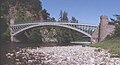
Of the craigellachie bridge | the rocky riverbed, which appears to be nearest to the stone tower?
the craigellachie bridge

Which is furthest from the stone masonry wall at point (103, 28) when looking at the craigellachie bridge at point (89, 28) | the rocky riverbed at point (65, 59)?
the rocky riverbed at point (65, 59)

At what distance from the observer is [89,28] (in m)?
98.9

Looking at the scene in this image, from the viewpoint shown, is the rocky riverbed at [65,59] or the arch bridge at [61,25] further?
the arch bridge at [61,25]

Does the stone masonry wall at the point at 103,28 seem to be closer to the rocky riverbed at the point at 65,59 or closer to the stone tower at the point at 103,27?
the stone tower at the point at 103,27

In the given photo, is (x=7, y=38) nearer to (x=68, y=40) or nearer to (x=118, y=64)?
(x=68, y=40)

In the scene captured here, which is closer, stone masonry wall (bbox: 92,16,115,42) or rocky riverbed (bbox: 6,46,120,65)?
rocky riverbed (bbox: 6,46,120,65)

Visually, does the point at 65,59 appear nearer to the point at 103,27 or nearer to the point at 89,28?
the point at 103,27

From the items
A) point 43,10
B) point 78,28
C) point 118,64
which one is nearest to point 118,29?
point 78,28

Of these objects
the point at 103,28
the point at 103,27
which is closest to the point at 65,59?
the point at 103,28

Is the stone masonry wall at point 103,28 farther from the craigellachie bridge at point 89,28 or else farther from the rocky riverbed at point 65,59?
the rocky riverbed at point 65,59

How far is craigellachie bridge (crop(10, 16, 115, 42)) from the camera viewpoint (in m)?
89.6

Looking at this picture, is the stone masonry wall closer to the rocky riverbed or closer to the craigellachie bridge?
the craigellachie bridge

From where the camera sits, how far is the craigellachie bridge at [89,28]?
294 ft

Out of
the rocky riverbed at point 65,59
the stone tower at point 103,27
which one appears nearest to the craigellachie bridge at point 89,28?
the stone tower at point 103,27
